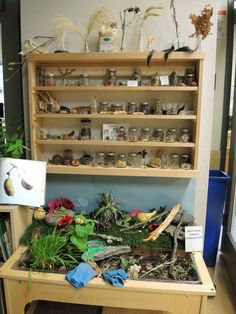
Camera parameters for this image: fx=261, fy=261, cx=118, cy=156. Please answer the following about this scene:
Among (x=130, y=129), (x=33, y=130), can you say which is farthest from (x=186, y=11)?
(x=33, y=130)

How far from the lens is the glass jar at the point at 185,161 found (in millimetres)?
1719

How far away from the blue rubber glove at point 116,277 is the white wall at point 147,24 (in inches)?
40.5

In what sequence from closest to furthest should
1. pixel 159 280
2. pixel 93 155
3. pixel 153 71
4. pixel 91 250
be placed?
pixel 159 280 → pixel 91 250 → pixel 153 71 → pixel 93 155

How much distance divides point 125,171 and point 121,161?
0.08 metres

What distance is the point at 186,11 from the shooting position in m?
1.68

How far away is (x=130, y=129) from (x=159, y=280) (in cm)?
94

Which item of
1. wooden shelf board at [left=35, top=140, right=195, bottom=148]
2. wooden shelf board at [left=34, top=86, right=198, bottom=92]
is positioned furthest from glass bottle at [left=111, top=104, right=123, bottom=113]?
wooden shelf board at [left=35, top=140, right=195, bottom=148]

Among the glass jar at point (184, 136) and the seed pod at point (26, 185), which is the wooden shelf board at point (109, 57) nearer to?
the glass jar at point (184, 136)

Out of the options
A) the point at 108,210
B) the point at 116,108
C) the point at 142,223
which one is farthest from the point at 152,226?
the point at 116,108

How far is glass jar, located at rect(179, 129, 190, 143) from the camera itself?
1.71 metres

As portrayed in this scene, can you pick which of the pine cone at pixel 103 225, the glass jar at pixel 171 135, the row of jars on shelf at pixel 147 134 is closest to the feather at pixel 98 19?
the row of jars on shelf at pixel 147 134

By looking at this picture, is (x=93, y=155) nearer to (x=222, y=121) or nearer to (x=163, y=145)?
(x=163, y=145)

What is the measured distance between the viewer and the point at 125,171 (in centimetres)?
171

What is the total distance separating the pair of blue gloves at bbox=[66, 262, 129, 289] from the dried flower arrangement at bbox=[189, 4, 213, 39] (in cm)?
143
